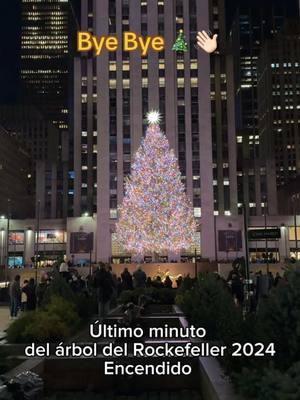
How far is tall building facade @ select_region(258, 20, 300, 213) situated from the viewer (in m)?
166

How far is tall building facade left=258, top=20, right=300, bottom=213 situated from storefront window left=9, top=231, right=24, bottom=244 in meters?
103

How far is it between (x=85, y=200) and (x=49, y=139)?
8282cm

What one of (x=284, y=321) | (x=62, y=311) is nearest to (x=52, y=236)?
(x=62, y=311)

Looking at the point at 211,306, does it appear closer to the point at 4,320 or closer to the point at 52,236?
the point at 4,320

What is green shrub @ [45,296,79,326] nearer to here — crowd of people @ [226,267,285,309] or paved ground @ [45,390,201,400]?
paved ground @ [45,390,201,400]

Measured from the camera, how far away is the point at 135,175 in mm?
53812

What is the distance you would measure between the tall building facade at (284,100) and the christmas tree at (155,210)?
116601mm

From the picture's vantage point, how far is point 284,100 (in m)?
168

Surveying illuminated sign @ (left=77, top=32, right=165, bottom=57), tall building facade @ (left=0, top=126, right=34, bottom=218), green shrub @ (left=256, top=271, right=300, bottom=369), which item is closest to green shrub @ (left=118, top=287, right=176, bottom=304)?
green shrub @ (left=256, top=271, right=300, bottom=369)

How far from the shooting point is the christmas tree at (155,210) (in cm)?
5188

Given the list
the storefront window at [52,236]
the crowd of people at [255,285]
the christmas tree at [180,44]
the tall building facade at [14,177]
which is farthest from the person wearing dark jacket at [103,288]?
the tall building facade at [14,177]

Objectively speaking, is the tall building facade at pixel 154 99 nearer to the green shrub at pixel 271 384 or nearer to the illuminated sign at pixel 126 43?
the illuminated sign at pixel 126 43

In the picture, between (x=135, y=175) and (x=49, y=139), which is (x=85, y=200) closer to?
(x=135, y=175)

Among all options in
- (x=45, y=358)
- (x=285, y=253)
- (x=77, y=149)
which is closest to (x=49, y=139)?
(x=77, y=149)
